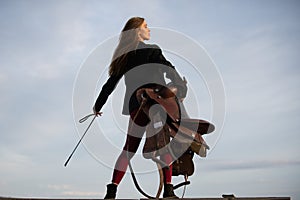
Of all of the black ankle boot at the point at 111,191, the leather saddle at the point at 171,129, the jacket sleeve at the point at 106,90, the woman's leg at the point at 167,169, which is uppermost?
the jacket sleeve at the point at 106,90

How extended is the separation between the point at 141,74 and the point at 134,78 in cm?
8

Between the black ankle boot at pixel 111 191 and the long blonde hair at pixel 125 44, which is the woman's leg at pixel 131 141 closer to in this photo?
the black ankle boot at pixel 111 191

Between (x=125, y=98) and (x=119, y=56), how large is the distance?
463 millimetres

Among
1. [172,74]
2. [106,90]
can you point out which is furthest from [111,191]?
[172,74]

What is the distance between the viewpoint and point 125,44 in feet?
15.3

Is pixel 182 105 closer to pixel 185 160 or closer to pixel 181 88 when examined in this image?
pixel 181 88

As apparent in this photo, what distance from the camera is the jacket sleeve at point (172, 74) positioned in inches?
→ 173

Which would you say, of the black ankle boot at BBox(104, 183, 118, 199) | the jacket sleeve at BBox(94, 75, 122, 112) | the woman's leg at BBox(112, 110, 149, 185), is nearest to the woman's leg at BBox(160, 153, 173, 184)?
the woman's leg at BBox(112, 110, 149, 185)

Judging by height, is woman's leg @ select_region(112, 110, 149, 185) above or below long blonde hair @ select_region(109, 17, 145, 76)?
below

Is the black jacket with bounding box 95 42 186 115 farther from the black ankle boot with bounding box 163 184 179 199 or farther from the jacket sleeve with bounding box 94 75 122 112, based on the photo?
the black ankle boot with bounding box 163 184 179 199

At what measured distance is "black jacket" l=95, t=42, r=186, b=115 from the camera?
4.40 metres

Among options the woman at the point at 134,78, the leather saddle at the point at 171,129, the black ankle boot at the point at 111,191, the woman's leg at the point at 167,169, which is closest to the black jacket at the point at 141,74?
the woman at the point at 134,78

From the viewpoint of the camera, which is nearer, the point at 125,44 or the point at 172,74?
the point at 172,74

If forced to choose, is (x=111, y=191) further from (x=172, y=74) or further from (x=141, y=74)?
(x=172, y=74)
